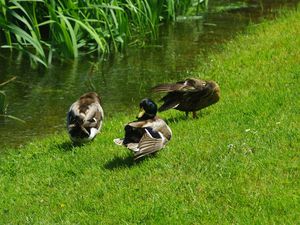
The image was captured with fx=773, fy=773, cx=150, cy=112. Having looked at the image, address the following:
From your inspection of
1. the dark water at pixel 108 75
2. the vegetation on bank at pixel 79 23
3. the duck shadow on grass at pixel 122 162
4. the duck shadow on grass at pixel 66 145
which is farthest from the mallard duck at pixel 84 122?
the vegetation on bank at pixel 79 23

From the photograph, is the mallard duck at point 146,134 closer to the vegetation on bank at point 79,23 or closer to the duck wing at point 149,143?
the duck wing at point 149,143

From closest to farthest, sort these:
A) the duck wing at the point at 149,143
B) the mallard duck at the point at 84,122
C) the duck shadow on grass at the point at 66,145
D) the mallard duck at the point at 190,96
Answer: the duck wing at the point at 149,143 < the mallard duck at the point at 84,122 < the duck shadow on grass at the point at 66,145 < the mallard duck at the point at 190,96

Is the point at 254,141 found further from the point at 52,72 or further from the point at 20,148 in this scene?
the point at 52,72

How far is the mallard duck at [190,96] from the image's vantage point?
29.6ft

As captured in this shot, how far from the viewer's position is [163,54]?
13.7 metres

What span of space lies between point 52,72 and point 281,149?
6127 mm

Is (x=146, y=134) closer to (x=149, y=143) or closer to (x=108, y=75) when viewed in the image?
(x=149, y=143)

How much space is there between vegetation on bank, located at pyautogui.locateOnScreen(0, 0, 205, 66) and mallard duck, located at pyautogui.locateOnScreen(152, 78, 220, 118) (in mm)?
2593

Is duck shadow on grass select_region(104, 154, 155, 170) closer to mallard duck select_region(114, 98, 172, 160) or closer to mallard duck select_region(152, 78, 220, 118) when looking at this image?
mallard duck select_region(114, 98, 172, 160)

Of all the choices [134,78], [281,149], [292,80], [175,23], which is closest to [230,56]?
[134,78]

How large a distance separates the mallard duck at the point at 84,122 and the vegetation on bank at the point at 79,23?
218 centimetres

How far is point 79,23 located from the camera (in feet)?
39.3

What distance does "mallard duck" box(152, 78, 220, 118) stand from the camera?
9023mm

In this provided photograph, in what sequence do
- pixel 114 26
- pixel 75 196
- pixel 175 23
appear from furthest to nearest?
pixel 175 23
pixel 114 26
pixel 75 196
